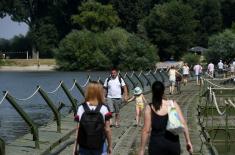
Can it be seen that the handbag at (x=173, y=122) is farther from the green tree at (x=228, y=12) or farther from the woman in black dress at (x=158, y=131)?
the green tree at (x=228, y=12)

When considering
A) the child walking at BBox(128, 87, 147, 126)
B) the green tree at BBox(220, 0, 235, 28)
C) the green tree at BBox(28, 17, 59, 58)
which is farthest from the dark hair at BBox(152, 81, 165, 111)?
the green tree at BBox(220, 0, 235, 28)

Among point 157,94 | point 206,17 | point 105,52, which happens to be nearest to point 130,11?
point 206,17

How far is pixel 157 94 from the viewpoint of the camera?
9.64 metres

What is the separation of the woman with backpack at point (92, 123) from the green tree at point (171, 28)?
104127 millimetres

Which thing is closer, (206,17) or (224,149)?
(224,149)

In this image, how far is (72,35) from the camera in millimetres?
108375

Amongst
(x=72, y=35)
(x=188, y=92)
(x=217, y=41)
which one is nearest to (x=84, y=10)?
(x=72, y=35)

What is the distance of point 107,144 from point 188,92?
3144 centimetres

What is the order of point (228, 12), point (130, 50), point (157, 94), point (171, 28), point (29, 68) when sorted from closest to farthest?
point (157, 94)
point (130, 50)
point (171, 28)
point (29, 68)
point (228, 12)

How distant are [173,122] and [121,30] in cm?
10043

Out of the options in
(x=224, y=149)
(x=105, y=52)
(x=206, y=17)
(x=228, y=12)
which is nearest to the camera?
(x=224, y=149)

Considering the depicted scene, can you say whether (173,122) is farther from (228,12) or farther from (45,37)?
(228,12)

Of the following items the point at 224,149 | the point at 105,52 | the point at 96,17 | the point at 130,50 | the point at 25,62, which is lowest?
the point at 224,149

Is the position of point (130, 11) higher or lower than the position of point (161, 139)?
higher
